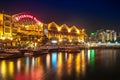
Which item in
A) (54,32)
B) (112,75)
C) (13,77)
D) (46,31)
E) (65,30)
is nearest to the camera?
(13,77)

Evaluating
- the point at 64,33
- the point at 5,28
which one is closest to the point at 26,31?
the point at 5,28

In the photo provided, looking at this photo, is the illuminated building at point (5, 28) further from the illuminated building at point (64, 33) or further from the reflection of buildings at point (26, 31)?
the illuminated building at point (64, 33)

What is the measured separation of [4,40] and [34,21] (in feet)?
62.1

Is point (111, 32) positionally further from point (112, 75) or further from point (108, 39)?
point (112, 75)

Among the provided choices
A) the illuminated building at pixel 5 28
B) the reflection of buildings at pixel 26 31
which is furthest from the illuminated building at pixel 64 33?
the illuminated building at pixel 5 28

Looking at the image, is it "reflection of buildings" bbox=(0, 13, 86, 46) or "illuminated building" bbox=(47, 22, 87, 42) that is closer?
"reflection of buildings" bbox=(0, 13, 86, 46)

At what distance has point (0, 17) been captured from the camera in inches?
1702

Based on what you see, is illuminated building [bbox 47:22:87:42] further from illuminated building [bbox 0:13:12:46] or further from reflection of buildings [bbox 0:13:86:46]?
illuminated building [bbox 0:13:12:46]

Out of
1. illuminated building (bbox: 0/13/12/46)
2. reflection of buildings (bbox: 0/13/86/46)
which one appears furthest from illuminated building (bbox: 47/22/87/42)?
illuminated building (bbox: 0/13/12/46)

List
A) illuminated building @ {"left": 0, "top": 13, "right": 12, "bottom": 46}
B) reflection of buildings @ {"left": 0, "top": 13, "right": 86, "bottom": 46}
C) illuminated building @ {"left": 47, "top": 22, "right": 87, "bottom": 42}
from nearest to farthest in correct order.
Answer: illuminated building @ {"left": 0, "top": 13, "right": 12, "bottom": 46}
reflection of buildings @ {"left": 0, "top": 13, "right": 86, "bottom": 46}
illuminated building @ {"left": 47, "top": 22, "right": 87, "bottom": 42}

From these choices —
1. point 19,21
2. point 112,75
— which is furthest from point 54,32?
point 112,75

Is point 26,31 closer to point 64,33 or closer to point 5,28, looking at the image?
point 5,28

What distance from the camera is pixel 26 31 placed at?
181 feet

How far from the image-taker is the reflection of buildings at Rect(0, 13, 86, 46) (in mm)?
44031
